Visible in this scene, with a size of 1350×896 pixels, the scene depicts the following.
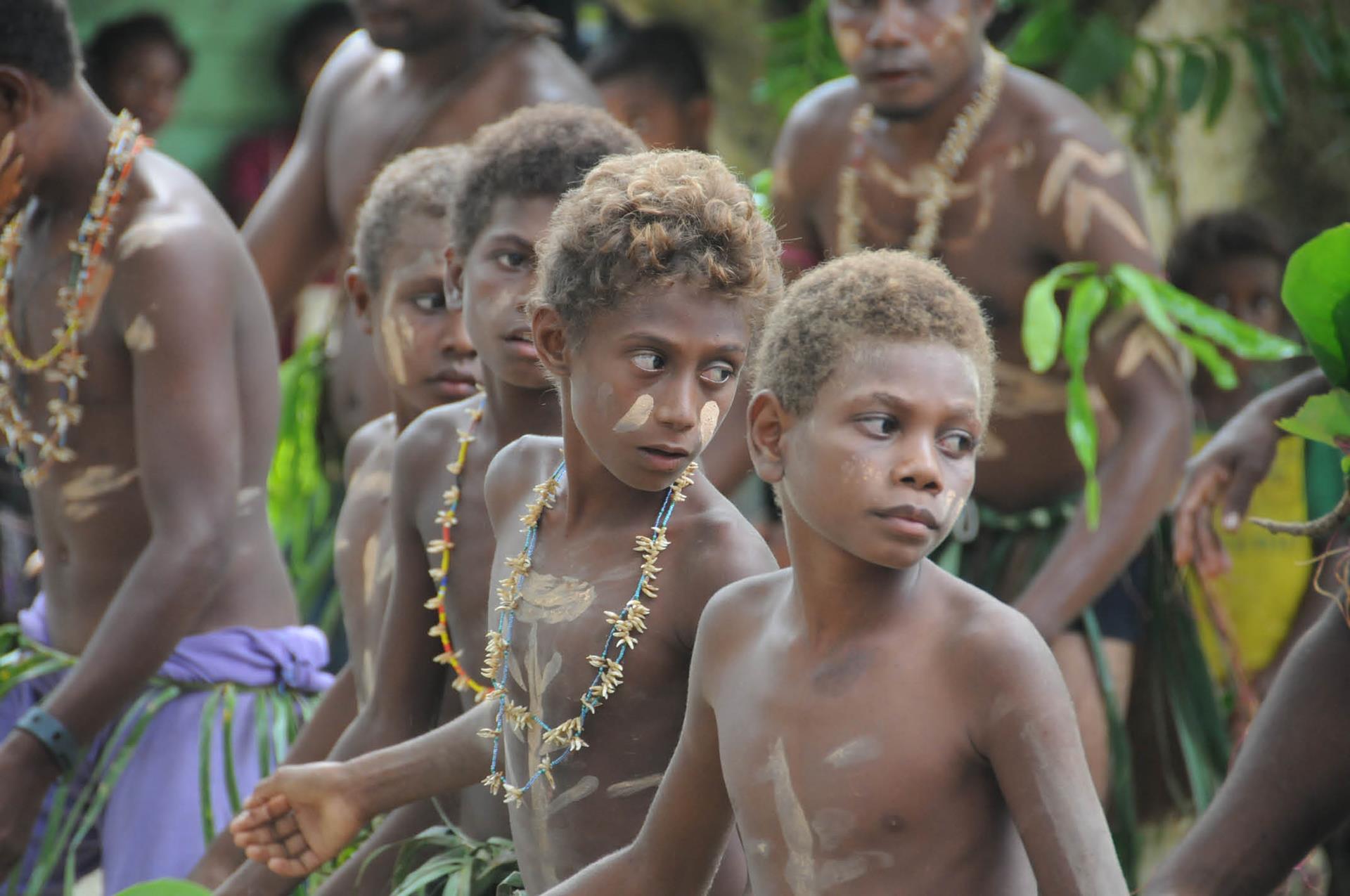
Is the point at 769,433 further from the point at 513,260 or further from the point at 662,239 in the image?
the point at 513,260

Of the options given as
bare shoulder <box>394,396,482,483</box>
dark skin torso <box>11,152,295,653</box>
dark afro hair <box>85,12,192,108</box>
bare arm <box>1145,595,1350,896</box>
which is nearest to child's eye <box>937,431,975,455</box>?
bare arm <box>1145,595,1350,896</box>

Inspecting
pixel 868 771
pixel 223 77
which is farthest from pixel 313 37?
pixel 868 771

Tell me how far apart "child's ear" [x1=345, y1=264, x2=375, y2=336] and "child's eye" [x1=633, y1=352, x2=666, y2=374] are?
1.30 m

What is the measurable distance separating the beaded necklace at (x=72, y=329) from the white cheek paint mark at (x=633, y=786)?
64.7 inches

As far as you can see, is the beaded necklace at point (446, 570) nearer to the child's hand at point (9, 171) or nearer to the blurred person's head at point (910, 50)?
the child's hand at point (9, 171)

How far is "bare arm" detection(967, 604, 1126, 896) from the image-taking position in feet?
5.97

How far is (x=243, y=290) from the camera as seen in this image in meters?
3.62

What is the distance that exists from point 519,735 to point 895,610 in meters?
0.63

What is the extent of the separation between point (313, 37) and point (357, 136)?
3.28 m

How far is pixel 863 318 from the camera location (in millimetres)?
1997

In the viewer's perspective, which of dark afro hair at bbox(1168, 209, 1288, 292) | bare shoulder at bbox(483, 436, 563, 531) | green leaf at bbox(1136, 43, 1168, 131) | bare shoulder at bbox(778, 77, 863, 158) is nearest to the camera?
bare shoulder at bbox(483, 436, 563, 531)

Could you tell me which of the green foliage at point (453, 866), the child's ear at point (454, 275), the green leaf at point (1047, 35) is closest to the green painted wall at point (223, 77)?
the green leaf at point (1047, 35)

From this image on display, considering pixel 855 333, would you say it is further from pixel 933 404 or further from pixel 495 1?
pixel 495 1

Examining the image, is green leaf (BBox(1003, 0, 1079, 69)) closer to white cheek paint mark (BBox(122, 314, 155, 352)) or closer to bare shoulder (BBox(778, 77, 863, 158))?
bare shoulder (BBox(778, 77, 863, 158))
